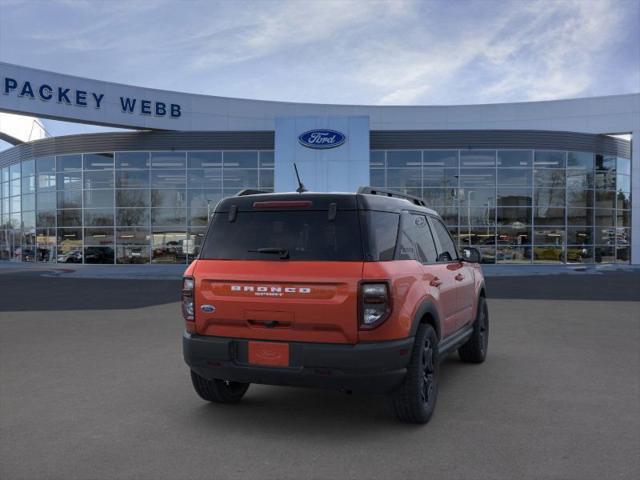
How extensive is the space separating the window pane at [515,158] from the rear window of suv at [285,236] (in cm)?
2481

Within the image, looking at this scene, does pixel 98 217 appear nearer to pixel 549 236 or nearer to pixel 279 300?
pixel 549 236

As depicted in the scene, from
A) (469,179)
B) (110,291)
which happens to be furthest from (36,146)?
(469,179)

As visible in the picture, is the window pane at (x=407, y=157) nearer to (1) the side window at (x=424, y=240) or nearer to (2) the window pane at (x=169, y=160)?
(2) the window pane at (x=169, y=160)

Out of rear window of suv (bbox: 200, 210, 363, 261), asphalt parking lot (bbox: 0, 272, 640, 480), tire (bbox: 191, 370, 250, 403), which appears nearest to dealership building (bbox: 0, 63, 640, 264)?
asphalt parking lot (bbox: 0, 272, 640, 480)

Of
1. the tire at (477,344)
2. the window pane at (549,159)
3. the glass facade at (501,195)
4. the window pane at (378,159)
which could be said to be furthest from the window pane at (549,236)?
the tire at (477,344)

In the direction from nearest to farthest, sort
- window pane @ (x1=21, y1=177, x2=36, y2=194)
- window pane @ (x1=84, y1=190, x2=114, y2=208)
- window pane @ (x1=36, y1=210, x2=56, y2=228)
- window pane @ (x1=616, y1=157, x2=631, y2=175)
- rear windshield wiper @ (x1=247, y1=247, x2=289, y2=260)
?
rear windshield wiper @ (x1=247, y1=247, x2=289, y2=260)
window pane @ (x1=84, y1=190, x2=114, y2=208)
window pane @ (x1=36, y1=210, x2=56, y2=228)
window pane @ (x1=616, y1=157, x2=631, y2=175)
window pane @ (x1=21, y1=177, x2=36, y2=194)

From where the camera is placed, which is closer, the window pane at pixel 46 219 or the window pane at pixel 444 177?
the window pane at pixel 444 177

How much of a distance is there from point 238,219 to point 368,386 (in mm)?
1703

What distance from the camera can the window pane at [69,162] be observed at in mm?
28609

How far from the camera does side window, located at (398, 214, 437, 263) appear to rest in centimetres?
461

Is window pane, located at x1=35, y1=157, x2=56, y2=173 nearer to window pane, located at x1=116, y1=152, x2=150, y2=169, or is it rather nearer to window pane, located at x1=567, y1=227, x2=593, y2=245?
window pane, located at x1=116, y1=152, x2=150, y2=169

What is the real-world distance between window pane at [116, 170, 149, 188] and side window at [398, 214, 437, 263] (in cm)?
2458

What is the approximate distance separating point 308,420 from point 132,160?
1019 inches

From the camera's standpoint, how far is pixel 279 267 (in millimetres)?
4176
